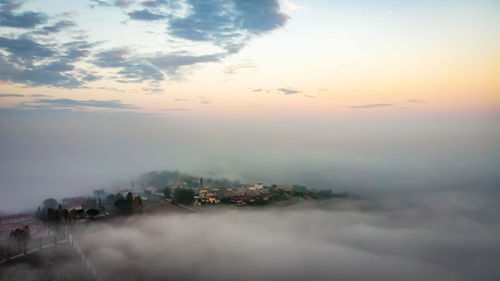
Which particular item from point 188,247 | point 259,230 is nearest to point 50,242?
point 188,247

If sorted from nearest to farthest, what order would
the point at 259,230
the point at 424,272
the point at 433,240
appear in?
the point at 424,272, the point at 433,240, the point at 259,230

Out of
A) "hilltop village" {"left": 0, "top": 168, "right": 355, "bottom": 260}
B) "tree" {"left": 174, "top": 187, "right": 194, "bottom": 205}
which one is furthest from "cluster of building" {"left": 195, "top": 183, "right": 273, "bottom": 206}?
"tree" {"left": 174, "top": 187, "right": 194, "bottom": 205}

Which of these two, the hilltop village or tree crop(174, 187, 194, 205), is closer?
the hilltop village

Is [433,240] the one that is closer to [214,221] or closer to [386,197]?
[386,197]

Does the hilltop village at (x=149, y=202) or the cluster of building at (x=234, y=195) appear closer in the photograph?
the hilltop village at (x=149, y=202)

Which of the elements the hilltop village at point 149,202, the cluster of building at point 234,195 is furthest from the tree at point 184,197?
the cluster of building at point 234,195

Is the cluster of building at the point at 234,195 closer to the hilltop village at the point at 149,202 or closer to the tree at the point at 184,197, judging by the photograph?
the hilltop village at the point at 149,202

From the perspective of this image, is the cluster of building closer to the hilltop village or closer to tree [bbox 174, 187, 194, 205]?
the hilltop village

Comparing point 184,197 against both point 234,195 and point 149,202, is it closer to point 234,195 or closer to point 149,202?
point 149,202

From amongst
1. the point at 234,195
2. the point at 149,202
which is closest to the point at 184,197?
the point at 149,202

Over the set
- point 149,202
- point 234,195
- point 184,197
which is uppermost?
point 184,197

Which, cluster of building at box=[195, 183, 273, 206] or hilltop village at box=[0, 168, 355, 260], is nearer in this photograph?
hilltop village at box=[0, 168, 355, 260]
